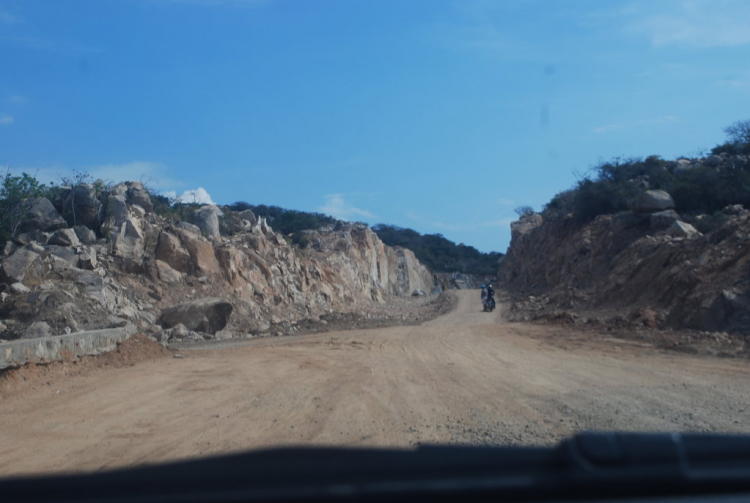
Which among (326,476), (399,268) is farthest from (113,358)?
(399,268)

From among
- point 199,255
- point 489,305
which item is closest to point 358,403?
point 199,255

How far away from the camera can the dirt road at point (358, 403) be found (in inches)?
300

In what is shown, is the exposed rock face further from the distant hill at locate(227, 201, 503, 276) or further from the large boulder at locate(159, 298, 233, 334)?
the distant hill at locate(227, 201, 503, 276)

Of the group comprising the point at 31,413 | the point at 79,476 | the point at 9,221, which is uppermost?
the point at 9,221

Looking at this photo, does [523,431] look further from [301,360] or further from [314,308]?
[314,308]

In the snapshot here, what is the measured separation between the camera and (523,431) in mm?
7699

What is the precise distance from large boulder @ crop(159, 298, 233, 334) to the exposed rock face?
1533 centimetres

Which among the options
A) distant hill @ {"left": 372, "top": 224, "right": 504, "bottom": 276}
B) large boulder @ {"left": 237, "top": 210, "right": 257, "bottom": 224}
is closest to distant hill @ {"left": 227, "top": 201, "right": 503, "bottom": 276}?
distant hill @ {"left": 372, "top": 224, "right": 504, "bottom": 276}

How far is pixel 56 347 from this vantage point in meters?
13.8

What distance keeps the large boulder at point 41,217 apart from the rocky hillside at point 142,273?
0.04 m

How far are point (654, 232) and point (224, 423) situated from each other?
2897 cm

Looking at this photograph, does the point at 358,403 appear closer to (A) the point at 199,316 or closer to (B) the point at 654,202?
(A) the point at 199,316

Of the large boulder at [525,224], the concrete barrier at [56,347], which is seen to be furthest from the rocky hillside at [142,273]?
the large boulder at [525,224]

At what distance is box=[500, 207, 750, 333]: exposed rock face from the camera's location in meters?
18.0
